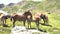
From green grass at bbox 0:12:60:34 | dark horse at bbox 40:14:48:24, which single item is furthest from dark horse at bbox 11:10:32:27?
dark horse at bbox 40:14:48:24

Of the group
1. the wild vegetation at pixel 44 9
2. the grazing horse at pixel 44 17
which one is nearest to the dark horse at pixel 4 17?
the wild vegetation at pixel 44 9

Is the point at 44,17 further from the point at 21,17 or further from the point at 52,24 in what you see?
the point at 21,17

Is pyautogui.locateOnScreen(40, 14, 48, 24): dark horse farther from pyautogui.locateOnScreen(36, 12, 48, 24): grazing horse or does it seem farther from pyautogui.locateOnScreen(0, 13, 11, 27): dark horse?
pyautogui.locateOnScreen(0, 13, 11, 27): dark horse

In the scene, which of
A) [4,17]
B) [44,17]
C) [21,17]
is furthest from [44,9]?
[4,17]

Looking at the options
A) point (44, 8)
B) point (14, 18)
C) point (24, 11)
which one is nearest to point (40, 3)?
point (44, 8)

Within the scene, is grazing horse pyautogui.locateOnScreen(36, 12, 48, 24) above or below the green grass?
above

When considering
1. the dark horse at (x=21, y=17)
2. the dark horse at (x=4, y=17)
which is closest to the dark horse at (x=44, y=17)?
the dark horse at (x=21, y=17)

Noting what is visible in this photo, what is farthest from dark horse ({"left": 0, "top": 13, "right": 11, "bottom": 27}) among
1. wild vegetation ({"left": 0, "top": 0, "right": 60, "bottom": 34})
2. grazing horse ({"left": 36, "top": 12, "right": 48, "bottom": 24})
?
grazing horse ({"left": 36, "top": 12, "right": 48, "bottom": 24})

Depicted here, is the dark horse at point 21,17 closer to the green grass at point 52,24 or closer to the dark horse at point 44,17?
the green grass at point 52,24

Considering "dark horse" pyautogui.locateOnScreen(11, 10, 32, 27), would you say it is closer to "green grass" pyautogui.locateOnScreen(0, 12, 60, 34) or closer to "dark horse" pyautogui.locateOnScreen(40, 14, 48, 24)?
"green grass" pyautogui.locateOnScreen(0, 12, 60, 34)

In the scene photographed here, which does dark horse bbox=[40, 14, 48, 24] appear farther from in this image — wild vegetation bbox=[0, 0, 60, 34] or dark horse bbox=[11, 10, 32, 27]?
dark horse bbox=[11, 10, 32, 27]

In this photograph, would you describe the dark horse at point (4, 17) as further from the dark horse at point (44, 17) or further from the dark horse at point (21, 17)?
the dark horse at point (44, 17)

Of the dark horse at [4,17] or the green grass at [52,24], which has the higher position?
the dark horse at [4,17]

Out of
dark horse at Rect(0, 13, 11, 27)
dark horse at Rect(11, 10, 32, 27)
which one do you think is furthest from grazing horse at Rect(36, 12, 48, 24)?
dark horse at Rect(0, 13, 11, 27)
